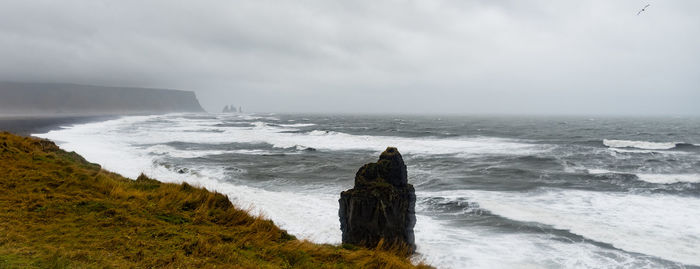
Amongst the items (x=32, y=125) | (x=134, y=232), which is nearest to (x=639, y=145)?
(x=134, y=232)

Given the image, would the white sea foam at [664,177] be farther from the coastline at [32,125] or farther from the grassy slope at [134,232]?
the coastline at [32,125]

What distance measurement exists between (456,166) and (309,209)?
1617 cm

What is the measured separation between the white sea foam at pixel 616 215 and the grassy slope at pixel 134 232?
25.1 feet

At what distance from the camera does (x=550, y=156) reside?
114 feet

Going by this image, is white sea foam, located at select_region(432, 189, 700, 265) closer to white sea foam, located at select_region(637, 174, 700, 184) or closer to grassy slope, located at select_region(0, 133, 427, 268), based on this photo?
white sea foam, located at select_region(637, 174, 700, 184)

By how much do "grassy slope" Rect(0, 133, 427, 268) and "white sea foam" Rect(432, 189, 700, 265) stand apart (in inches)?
301

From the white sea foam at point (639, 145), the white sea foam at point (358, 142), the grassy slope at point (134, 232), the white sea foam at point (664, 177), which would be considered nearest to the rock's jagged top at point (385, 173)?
the grassy slope at point (134, 232)

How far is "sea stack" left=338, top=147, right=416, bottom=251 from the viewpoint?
9.39 m

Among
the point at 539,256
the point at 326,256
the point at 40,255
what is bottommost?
the point at 539,256

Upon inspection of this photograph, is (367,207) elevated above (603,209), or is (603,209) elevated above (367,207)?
(367,207)

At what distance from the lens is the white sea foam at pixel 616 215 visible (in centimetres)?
1184

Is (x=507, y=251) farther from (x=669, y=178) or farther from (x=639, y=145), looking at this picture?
(x=639, y=145)

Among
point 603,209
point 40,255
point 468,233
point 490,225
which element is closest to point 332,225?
point 468,233

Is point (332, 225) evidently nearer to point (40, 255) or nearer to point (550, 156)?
point (40, 255)
